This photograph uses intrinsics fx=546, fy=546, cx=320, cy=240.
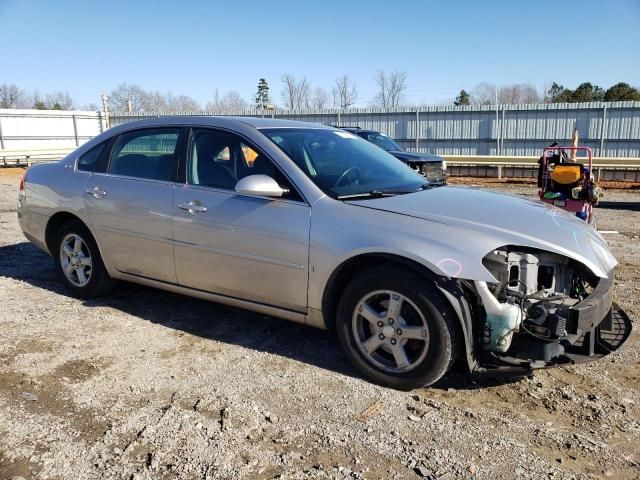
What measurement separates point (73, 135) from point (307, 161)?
3060 centimetres

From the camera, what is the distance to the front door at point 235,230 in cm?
374

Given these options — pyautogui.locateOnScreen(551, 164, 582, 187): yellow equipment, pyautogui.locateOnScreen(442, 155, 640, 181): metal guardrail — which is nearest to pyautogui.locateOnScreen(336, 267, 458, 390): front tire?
pyautogui.locateOnScreen(551, 164, 582, 187): yellow equipment

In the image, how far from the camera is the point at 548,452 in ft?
9.24

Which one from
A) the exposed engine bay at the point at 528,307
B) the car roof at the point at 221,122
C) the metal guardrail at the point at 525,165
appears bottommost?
the metal guardrail at the point at 525,165

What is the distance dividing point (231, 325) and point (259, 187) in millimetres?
1442

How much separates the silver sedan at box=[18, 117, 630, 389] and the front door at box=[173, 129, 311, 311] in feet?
0.04

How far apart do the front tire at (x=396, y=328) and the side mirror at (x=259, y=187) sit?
84cm

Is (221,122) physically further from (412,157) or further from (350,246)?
(412,157)

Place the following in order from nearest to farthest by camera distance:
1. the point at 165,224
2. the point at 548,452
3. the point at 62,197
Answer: the point at 548,452 < the point at 165,224 < the point at 62,197

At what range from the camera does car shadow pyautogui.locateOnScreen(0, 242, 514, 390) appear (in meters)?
3.89

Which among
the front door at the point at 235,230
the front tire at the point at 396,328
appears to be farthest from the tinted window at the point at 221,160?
the front tire at the point at 396,328

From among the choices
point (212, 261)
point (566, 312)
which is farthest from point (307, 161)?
point (566, 312)

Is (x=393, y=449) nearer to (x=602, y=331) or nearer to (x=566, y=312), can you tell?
(x=566, y=312)

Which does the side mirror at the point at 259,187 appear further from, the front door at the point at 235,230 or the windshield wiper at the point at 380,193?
the windshield wiper at the point at 380,193
